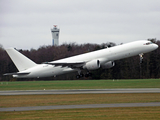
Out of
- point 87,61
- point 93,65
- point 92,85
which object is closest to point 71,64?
point 87,61

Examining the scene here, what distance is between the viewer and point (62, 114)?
21078mm

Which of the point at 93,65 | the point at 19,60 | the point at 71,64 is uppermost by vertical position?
the point at 19,60

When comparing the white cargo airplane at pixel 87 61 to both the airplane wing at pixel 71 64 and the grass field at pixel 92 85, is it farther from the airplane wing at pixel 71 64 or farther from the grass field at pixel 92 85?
the grass field at pixel 92 85

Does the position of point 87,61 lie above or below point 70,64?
above

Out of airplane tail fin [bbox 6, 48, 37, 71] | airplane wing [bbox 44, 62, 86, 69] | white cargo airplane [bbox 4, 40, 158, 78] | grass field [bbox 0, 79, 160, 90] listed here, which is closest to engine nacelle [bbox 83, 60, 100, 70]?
white cargo airplane [bbox 4, 40, 158, 78]

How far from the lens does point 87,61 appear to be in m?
48.7

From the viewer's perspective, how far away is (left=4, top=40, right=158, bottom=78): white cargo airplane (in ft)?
152

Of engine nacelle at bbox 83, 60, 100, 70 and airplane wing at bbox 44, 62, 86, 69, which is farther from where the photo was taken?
airplane wing at bbox 44, 62, 86, 69

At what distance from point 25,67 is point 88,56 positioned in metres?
11.7

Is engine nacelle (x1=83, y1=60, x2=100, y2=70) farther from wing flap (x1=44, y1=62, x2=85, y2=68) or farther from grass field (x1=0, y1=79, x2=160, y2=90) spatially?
grass field (x1=0, y1=79, x2=160, y2=90)

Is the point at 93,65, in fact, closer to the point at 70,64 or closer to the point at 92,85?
the point at 70,64

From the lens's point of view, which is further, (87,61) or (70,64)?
(70,64)

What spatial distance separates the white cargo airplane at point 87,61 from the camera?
46.3 meters

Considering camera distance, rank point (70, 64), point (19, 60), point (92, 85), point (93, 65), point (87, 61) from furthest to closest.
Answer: point (19, 60)
point (92, 85)
point (70, 64)
point (87, 61)
point (93, 65)
